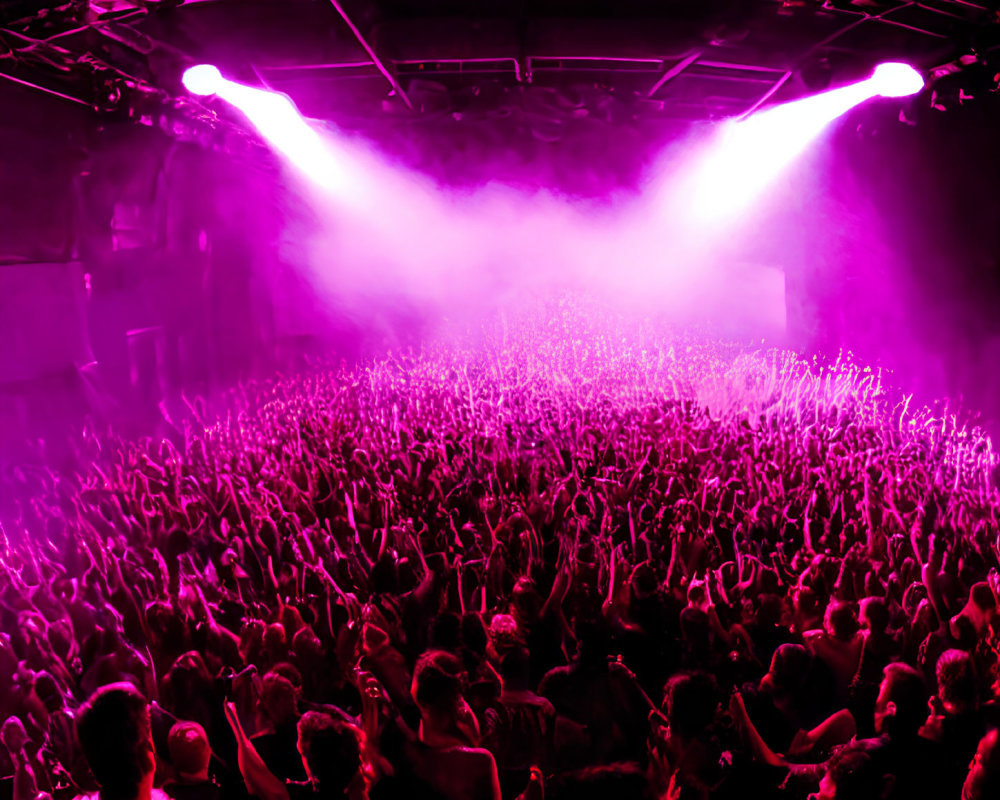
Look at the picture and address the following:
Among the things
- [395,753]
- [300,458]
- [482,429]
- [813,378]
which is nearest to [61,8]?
[300,458]

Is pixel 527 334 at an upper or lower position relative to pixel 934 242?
lower

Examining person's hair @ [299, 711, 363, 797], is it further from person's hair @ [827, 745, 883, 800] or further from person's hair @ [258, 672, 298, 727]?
person's hair @ [827, 745, 883, 800]

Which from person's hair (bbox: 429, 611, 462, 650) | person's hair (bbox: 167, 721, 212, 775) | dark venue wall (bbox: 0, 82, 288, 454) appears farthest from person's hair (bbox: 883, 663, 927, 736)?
dark venue wall (bbox: 0, 82, 288, 454)

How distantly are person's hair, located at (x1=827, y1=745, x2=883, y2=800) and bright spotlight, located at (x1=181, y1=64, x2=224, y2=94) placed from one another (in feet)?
17.8

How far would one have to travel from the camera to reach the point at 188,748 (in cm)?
177

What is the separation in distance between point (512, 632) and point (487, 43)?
4046 mm

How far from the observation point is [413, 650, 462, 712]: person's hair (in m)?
1.76

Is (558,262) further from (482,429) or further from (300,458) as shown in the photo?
(300,458)

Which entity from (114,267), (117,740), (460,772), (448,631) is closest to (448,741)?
(460,772)

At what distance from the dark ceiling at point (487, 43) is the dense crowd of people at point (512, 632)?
108 inches

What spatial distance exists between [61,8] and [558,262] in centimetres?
598

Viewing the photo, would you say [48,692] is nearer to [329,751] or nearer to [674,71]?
[329,751]

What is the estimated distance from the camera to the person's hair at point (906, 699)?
171 cm

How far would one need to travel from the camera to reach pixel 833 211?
7371 millimetres
